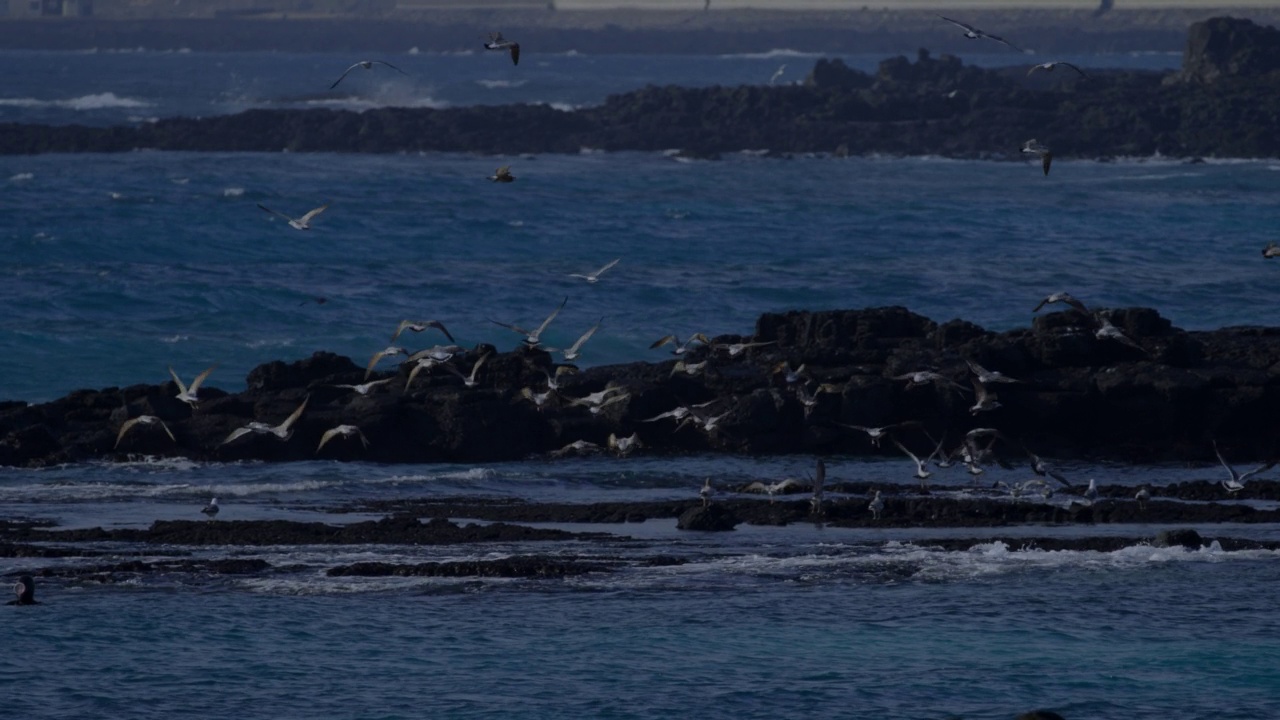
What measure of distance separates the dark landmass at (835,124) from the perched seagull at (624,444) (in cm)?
5912

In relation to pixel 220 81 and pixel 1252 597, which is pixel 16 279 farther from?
pixel 220 81

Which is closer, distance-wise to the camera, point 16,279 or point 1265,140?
point 16,279

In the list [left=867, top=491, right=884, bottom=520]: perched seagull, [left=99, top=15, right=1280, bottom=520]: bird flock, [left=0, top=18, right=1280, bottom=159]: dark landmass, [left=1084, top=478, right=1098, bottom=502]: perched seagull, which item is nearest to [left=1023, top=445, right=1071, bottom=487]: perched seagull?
[left=99, top=15, right=1280, bottom=520]: bird flock

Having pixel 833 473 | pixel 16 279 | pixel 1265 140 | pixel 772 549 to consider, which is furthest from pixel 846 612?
pixel 1265 140

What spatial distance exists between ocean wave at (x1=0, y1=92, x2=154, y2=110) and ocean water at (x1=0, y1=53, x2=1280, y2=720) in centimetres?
3784

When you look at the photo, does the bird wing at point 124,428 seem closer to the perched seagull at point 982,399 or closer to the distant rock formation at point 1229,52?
the perched seagull at point 982,399

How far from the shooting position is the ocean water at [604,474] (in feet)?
61.7

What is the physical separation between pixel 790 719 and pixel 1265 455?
1407cm

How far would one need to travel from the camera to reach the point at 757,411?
30109 mm

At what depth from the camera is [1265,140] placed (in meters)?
87.1

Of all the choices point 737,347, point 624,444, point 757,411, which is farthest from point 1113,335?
point 624,444

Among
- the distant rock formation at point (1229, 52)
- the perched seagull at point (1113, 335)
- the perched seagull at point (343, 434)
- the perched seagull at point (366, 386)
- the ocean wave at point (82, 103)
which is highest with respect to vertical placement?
the distant rock formation at point (1229, 52)

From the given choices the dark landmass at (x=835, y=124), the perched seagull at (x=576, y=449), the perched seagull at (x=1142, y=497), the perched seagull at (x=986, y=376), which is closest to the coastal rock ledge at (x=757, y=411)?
the perched seagull at (x=576, y=449)

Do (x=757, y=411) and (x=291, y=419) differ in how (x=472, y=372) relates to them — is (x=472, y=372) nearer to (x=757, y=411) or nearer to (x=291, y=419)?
(x=291, y=419)
